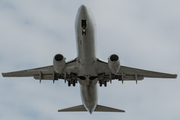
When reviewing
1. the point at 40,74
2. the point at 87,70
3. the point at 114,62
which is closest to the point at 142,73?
the point at 114,62

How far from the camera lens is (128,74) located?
26.9 meters

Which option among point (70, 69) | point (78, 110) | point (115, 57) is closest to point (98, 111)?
point (78, 110)

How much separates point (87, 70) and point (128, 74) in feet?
21.0

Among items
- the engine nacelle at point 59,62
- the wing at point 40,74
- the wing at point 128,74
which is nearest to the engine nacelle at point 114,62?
the wing at point 128,74

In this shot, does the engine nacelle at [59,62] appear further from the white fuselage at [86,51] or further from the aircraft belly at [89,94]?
the aircraft belly at [89,94]

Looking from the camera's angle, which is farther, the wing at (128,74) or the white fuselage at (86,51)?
the wing at (128,74)

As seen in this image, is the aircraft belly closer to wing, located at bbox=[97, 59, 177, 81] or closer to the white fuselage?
the white fuselage

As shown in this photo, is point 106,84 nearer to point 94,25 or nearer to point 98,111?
point 98,111

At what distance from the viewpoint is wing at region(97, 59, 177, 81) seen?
24.6 meters

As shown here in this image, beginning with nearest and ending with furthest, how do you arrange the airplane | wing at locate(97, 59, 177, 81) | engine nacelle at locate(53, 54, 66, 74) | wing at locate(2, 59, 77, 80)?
the airplane < engine nacelle at locate(53, 54, 66, 74) < wing at locate(97, 59, 177, 81) < wing at locate(2, 59, 77, 80)

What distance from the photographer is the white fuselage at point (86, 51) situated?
19.4 meters

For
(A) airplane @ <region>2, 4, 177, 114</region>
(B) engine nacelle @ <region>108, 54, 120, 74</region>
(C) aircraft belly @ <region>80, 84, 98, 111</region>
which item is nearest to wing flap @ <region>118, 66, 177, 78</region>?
(A) airplane @ <region>2, 4, 177, 114</region>

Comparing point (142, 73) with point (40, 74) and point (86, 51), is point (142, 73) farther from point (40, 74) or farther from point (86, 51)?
point (40, 74)

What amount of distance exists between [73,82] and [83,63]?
16.0ft
